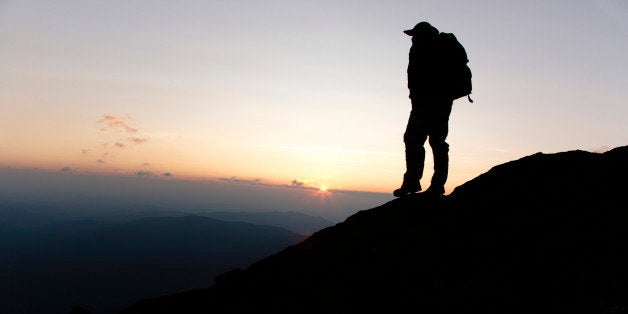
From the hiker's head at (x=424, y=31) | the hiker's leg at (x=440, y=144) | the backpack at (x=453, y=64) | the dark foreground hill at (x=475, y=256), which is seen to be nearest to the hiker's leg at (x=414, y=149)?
the hiker's leg at (x=440, y=144)

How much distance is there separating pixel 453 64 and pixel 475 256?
5.64 meters

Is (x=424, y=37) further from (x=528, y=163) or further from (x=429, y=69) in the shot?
(x=528, y=163)

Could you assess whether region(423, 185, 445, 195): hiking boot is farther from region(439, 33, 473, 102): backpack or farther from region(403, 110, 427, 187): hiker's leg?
region(439, 33, 473, 102): backpack

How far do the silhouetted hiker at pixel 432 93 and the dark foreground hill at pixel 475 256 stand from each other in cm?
82

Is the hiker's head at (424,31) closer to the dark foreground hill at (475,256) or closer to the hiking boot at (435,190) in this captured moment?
the hiking boot at (435,190)

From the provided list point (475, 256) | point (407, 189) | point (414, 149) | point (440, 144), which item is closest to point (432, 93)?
point (440, 144)

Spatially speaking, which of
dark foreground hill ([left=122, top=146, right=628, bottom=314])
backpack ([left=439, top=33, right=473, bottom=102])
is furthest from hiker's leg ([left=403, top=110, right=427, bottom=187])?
backpack ([left=439, top=33, right=473, bottom=102])

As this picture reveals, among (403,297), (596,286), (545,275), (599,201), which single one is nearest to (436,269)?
(403,297)

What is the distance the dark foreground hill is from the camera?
6613 millimetres

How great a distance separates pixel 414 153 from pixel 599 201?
15.3 ft

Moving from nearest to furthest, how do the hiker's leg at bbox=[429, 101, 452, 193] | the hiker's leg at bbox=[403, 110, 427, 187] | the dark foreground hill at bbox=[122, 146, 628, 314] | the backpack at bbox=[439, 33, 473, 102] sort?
the dark foreground hill at bbox=[122, 146, 628, 314]
the backpack at bbox=[439, 33, 473, 102]
the hiker's leg at bbox=[429, 101, 452, 193]
the hiker's leg at bbox=[403, 110, 427, 187]

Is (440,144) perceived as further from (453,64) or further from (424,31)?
(424,31)

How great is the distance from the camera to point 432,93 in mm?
11344

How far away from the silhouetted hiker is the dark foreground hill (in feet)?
2.68
